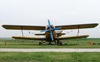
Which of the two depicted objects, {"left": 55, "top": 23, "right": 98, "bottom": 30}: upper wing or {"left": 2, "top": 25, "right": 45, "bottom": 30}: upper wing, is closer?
{"left": 55, "top": 23, "right": 98, "bottom": 30}: upper wing

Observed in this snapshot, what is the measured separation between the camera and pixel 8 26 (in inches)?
1630

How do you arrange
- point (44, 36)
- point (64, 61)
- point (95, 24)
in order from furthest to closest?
point (44, 36) < point (95, 24) < point (64, 61)

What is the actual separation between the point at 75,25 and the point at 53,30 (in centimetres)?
368

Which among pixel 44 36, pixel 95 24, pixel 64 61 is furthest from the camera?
pixel 44 36

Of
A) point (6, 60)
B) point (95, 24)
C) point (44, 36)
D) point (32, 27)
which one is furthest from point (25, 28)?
point (6, 60)

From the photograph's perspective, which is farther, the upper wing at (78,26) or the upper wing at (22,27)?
the upper wing at (22,27)

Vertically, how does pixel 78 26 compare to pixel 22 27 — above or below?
below

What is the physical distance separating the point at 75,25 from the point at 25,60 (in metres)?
28.8

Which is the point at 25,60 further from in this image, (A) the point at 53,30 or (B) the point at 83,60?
(A) the point at 53,30

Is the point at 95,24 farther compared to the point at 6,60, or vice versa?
the point at 95,24

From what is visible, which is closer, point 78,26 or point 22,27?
point 78,26

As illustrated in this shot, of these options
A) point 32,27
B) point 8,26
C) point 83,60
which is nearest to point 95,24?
point 32,27

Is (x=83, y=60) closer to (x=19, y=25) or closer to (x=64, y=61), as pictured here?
(x=64, y=61)

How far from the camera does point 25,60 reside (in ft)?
44.4
